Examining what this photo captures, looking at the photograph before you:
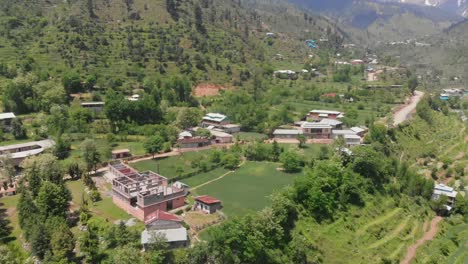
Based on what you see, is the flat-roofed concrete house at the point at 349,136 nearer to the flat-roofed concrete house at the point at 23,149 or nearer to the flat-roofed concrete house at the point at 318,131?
the flat-roofed concrete house at the point at 318,131

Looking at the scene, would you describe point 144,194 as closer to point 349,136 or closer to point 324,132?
point 324,132

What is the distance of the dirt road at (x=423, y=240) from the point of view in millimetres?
36562

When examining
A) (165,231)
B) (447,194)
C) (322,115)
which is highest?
(322,115)

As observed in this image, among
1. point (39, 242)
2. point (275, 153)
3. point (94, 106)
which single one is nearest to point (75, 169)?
point (39, 242)

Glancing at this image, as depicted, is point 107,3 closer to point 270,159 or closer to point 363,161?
point 270,159

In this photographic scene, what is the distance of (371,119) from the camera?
6381cm

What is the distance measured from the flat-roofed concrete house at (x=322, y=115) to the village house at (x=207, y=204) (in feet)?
114

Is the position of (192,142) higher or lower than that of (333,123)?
lower

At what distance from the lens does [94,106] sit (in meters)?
59.3

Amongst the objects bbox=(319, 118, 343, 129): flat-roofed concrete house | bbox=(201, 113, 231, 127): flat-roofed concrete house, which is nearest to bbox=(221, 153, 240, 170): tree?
bbox=(201, 113, 231, 127): flat-roofed concrete house

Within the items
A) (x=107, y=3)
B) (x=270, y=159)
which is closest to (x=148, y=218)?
(x=270, y=159)

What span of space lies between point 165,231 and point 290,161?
64.9 ft

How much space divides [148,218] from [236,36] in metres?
80.9

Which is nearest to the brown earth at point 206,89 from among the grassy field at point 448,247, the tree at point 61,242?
the grassy field at point 448,247
